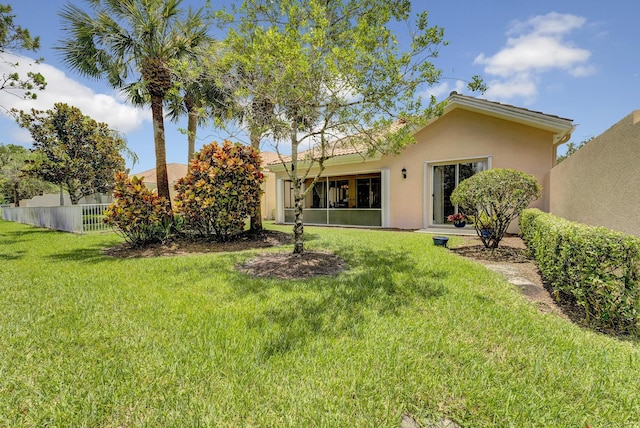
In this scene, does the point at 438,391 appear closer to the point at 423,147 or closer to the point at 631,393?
the point at 631,393

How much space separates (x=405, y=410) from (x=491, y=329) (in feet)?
6.16

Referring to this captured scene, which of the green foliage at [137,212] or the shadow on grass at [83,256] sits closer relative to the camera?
the shadow on grass at [83,256]

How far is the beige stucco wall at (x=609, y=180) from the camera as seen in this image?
4219 mm

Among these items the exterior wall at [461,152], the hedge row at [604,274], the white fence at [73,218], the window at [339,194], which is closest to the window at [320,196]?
the window at [339,194]

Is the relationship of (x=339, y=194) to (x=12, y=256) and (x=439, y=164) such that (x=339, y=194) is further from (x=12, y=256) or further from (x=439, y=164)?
(x=12, y=256)

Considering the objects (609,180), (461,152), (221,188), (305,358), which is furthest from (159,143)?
(609,180)

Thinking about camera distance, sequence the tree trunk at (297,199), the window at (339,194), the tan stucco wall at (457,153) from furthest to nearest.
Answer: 1. the window at (339,194)
2. the tan stucco wall at (457,153)
3. the tree trunk at (297,199)

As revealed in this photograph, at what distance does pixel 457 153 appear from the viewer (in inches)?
490

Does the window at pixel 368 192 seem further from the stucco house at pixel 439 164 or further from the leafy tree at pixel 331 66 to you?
the leafy tree at pixel 331 66

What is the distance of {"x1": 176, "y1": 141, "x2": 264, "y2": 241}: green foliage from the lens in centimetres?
912

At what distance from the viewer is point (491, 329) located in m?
3.51

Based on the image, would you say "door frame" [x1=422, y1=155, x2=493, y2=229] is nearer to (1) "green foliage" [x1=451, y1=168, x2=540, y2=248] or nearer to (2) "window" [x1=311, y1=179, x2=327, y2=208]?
(1) "green foliage" [x1=451, y1=168, x2=540, y2=248]

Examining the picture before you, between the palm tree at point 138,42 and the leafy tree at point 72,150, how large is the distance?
10510mm

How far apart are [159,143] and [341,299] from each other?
9581 mm
